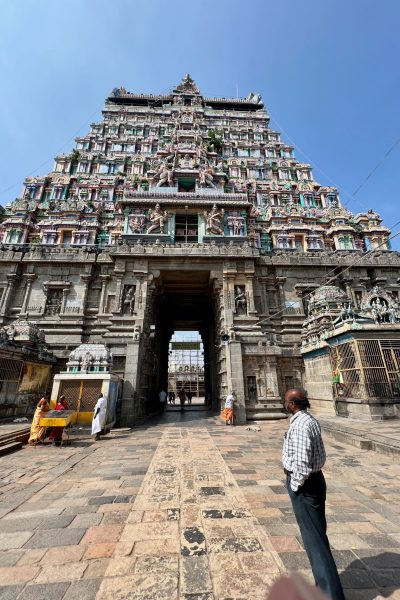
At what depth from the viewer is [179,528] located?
3758mm

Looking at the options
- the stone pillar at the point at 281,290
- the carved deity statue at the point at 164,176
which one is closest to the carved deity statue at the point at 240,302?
the stone pillar at the point at 281,290

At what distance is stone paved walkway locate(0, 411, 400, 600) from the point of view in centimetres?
271

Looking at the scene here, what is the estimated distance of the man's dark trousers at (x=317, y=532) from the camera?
2348mm

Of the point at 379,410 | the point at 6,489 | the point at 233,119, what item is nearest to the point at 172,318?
the point at 379,410

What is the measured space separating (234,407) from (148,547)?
11691mm

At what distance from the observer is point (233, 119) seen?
4522 cm

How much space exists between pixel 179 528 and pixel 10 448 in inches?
290

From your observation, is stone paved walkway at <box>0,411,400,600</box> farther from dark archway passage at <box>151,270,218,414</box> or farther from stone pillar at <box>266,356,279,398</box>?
dark archway passage at <box>151,270,218,414</box>

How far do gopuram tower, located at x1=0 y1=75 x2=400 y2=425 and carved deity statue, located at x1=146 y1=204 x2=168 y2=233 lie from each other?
0.29 feet

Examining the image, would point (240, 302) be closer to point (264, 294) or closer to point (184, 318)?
point (264, 294)

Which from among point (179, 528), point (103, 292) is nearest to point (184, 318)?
point (103, 292)

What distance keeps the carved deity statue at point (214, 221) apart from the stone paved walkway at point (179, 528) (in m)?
17.4

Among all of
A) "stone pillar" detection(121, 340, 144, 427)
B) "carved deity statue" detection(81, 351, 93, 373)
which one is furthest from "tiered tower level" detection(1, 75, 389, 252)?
"carved deity statue" detection(81, 351, 93, 373)

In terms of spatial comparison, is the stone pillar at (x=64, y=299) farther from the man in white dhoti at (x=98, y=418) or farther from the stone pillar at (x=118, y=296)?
the man in white dhoti at (x=98, y=418)
